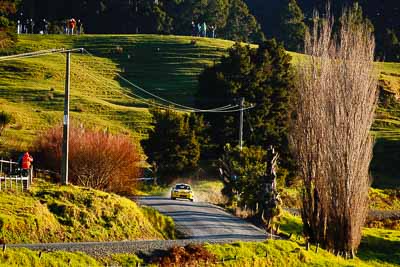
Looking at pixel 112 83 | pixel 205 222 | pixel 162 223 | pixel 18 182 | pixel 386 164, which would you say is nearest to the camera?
pixel 162 223

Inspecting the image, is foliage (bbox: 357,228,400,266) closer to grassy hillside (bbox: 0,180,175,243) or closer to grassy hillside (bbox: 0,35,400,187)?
grassy hillside (bbox: 0,180,175,243)

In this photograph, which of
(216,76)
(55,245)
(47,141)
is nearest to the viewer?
(55,245)

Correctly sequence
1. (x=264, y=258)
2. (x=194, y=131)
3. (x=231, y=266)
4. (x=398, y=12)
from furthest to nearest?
1. (x=398, y=12)
2. (x=194, y=131)
3. (x=264, y=258)
4. (x=231, y=266)

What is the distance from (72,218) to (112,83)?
59769 mm

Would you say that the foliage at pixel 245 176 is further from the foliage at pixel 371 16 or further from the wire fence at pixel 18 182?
the foliage at pixel 371 16

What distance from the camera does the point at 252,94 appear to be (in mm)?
66750

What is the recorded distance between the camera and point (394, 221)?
52.5 metres

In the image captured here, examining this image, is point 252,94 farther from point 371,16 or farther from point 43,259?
point 371,16

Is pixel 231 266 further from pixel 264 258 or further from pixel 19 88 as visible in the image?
pixel 19 88

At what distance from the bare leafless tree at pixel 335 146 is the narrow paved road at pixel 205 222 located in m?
3.50

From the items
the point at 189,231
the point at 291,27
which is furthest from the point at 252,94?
the point at 291,27

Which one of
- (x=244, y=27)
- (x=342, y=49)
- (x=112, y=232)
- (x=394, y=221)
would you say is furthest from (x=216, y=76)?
(x=244, y=27)

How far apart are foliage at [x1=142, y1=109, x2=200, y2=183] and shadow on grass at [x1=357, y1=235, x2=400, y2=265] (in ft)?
58.6

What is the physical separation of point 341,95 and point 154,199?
12.4 meters
